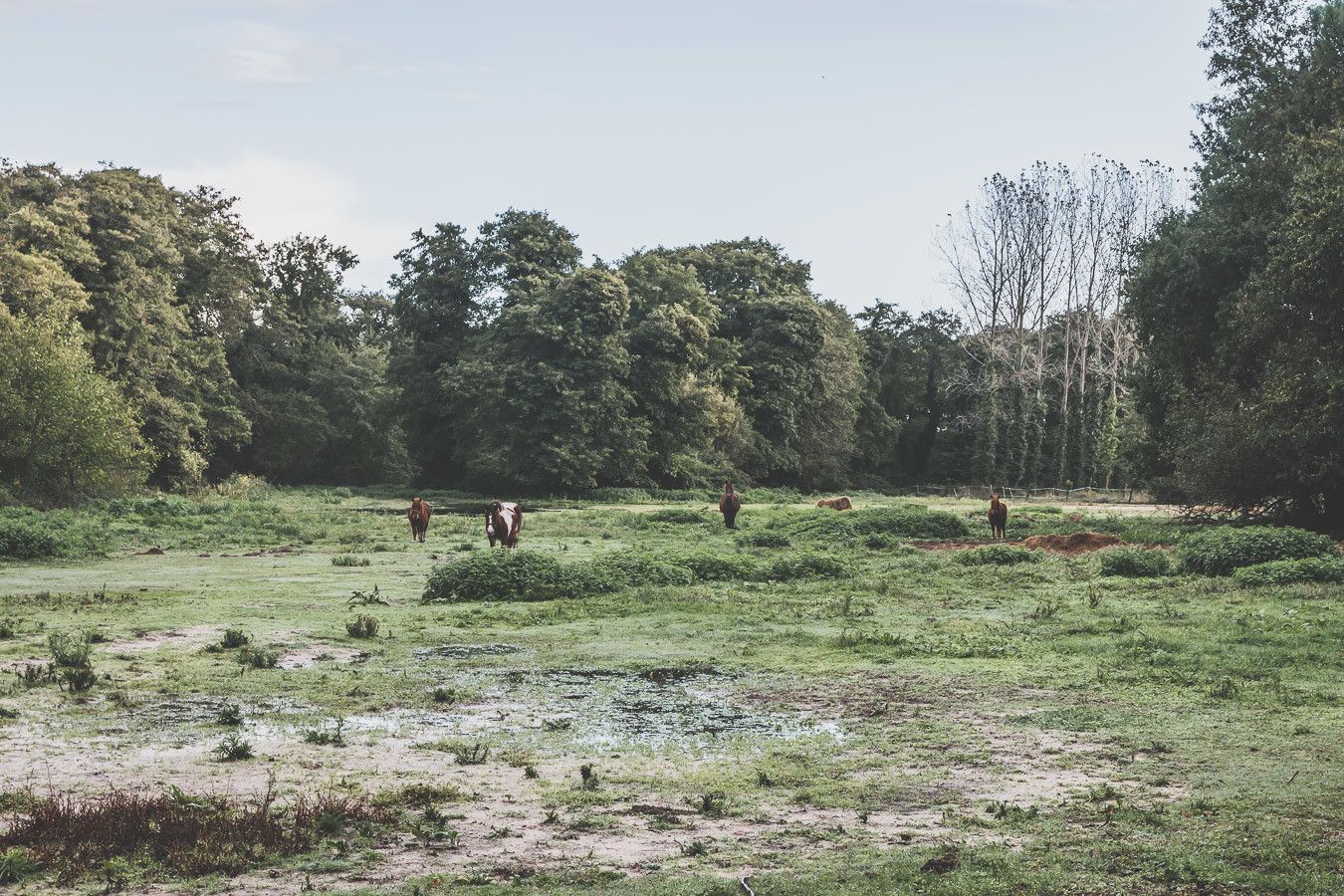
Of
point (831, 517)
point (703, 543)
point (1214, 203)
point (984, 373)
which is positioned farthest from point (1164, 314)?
point (984, 373)

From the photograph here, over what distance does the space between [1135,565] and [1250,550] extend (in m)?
2.00

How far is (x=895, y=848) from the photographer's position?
21.3ft

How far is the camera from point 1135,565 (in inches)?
816

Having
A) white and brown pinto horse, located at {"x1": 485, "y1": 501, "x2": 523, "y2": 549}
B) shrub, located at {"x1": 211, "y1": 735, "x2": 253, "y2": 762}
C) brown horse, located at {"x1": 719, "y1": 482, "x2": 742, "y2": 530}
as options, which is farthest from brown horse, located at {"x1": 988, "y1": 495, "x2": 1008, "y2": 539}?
shrub, located at {"x1": 211, "y1": 735, "x2": 253, "y2": 762}

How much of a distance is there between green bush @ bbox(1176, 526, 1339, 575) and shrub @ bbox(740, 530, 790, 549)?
9562 millimetres

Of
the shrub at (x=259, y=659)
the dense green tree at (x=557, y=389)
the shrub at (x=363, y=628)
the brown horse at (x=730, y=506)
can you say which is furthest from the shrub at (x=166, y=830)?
the dense green tree at (x=557, y=389)

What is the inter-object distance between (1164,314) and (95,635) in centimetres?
2850

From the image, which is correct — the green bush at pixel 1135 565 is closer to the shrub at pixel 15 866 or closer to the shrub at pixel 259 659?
the shrub at pixel 259 659

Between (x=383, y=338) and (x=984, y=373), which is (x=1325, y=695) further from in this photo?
(x=383, y=338)

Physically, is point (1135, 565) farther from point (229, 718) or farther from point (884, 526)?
point (229, 718)

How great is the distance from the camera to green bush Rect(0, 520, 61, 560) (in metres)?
23.4

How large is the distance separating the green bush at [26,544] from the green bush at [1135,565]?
20363 millimetres

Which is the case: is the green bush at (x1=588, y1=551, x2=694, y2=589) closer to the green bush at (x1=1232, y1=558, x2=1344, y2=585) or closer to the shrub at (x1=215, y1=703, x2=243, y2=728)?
the green bush at (x1=1232, y1=558, x2=1344, y2=585)

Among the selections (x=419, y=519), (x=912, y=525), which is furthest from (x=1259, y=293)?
(x=419, y=519)
